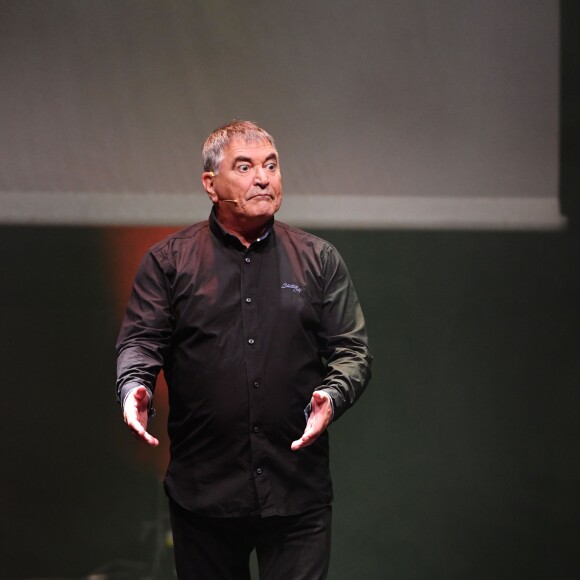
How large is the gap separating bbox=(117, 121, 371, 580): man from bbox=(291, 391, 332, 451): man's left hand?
63 mm

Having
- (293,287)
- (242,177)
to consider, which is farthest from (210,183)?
(293,287)

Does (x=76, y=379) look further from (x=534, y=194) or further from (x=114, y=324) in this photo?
(x=534, y=194)

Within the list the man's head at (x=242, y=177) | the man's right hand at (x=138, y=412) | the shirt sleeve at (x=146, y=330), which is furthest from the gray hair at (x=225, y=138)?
the man's right hand at (x=138, y=412)

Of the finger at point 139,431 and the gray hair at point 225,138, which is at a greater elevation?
the gray hair at point 225,138

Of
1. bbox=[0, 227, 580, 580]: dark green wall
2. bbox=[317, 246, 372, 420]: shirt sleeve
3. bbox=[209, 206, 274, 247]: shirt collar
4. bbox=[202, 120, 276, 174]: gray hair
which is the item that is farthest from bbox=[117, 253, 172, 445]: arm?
bbox=[0, 227, 580, 580]: dark green wall

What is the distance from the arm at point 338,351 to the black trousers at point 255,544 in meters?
0.29

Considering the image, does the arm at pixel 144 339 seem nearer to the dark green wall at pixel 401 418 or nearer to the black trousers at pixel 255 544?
the black trousers at pixel 255 544

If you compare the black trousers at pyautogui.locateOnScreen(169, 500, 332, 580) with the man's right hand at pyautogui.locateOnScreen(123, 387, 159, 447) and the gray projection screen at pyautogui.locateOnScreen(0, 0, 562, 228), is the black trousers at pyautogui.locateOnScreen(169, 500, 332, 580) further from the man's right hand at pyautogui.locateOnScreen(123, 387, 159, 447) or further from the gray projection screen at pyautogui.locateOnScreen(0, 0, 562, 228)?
the gray projection screen at pyautogui.locateOnScreen(0, 0, 562, 228)

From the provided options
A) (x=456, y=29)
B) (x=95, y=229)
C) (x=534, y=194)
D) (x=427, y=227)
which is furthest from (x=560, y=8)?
(x=95, y=229)

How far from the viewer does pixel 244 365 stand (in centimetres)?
252

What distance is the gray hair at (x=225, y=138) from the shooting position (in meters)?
2.63

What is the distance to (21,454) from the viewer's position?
3.62 meters

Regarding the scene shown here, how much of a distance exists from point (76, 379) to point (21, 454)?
1.09 feet

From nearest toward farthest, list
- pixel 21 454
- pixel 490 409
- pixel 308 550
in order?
pixel 308 550, pixel 21 454, pixel 490 409
